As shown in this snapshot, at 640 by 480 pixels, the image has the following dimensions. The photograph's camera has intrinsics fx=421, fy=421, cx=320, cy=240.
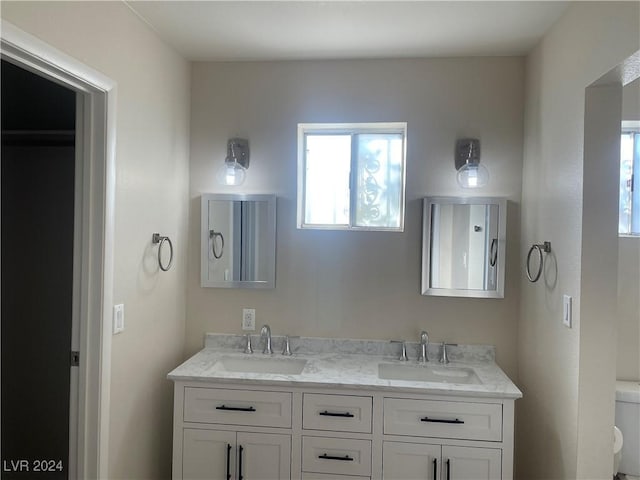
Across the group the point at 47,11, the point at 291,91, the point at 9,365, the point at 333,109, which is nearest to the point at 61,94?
the point at 47,11

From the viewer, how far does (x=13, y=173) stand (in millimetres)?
2479

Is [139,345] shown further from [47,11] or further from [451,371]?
[451,371]

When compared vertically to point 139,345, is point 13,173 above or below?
above

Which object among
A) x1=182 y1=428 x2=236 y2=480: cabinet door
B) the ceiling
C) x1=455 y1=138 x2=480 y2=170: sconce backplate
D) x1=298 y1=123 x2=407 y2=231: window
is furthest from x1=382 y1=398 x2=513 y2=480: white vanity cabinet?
the ceiling

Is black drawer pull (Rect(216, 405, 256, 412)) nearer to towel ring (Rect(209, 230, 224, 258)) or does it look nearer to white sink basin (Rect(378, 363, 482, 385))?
white sink basin (Rect(378, 363, 482, 385))

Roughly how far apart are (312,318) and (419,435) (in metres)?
0.84

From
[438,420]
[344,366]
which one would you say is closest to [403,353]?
[344,366]

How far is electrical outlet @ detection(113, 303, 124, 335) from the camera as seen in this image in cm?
178

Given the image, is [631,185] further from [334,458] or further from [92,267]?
[92,267]

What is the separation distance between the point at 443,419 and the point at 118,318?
1.49m

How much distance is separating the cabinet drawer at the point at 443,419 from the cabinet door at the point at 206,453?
75 centimetres

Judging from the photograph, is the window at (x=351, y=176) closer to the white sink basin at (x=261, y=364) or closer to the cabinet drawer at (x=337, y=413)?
the white sink basin at (x=261, y=364)

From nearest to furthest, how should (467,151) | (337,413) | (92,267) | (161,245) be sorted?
(92,267) < (337,413) < (161,245) < (467,151)

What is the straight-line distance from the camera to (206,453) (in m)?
1.97
